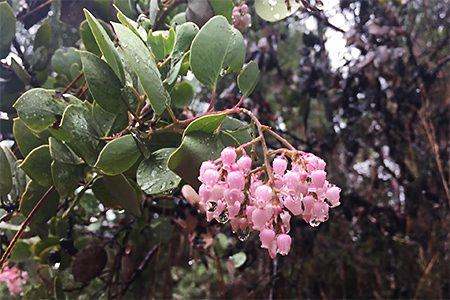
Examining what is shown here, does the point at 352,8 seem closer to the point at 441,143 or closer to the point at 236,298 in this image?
the point at 441,143

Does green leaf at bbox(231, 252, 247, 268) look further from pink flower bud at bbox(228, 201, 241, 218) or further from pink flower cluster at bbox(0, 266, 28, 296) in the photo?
pink flower bud at bbox(228, 201, 241, 218)

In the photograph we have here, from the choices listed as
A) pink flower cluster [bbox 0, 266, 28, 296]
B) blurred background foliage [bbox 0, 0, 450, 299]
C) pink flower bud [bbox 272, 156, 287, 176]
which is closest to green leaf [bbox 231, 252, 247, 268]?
blurred background foliage [bbox 0, 0, 450, 299]

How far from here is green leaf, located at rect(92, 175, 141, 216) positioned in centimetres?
68

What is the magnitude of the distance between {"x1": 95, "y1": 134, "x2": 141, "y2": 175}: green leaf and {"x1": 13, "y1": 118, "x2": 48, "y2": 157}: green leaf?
0.70 ft

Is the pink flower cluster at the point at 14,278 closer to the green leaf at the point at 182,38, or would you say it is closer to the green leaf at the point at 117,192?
the green leaf at the point at 117,192

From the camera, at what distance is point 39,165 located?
67cm

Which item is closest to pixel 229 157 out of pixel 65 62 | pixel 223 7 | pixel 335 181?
pixel 223 7

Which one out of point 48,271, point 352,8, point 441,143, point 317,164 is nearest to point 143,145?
point 317,164

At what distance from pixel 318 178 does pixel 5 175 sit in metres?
0.45

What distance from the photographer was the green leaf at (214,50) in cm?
56

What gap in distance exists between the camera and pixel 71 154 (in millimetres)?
670

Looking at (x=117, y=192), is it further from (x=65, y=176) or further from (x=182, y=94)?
(x=182, y=94)

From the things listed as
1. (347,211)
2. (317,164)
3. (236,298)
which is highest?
(317,164)

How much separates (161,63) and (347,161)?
1189mm
